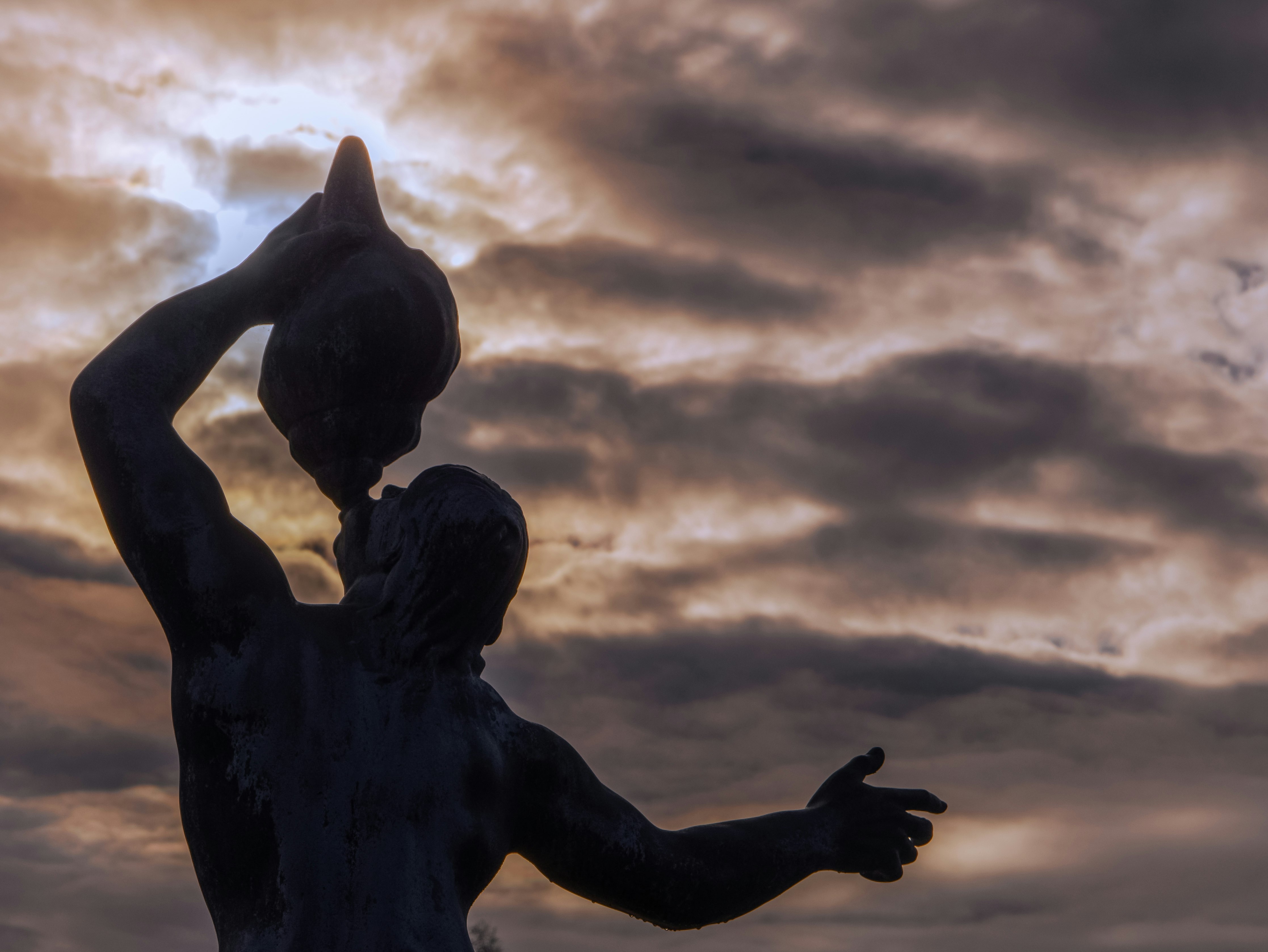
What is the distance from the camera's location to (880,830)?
223 inches

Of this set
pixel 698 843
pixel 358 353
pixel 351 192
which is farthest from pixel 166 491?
pixel 698 843

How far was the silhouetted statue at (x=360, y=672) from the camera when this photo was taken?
4.72 meters

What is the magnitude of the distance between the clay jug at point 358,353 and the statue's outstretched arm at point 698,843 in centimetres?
127

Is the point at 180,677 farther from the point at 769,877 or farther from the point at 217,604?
the point at 769,877

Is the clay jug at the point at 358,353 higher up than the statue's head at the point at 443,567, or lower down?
higher up

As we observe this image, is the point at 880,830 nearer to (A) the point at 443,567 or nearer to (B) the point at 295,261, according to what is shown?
(A) the point at 443,567

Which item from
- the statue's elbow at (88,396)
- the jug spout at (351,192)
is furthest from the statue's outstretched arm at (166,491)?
the jug spout at (351,192)

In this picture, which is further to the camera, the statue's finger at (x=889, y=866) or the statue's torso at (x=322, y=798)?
the statue's finger at (x=889, y=866)

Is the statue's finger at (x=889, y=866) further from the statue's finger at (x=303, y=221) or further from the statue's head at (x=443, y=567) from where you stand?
the statue's finger at (x=303, y=221)

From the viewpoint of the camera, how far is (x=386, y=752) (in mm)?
4906

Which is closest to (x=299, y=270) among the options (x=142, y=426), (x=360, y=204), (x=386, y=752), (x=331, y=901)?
(x=360, y=204)

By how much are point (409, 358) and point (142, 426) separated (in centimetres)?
104

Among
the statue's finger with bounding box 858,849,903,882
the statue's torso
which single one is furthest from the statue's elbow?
the statue's finger with bounding box 858,849,903,882

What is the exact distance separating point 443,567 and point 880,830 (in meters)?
2.06
